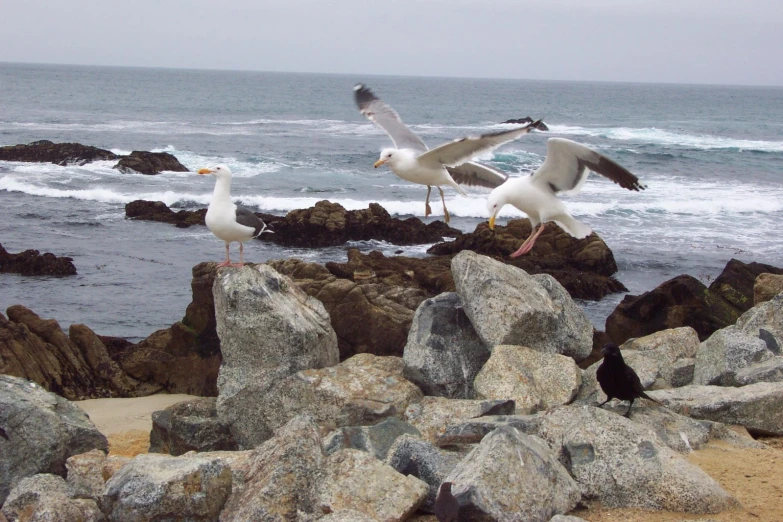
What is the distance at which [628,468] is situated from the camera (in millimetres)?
4824

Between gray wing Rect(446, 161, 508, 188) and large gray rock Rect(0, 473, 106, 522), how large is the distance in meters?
6.14

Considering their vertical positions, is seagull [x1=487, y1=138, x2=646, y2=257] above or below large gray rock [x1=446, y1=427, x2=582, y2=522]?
above

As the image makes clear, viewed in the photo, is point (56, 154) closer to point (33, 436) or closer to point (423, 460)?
point (33, 436)

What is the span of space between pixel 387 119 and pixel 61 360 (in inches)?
193

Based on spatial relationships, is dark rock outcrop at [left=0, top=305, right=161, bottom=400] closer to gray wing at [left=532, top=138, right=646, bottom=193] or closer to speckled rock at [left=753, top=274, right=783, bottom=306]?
gray wing at [left=532, top=138, right=646, bottom=193]

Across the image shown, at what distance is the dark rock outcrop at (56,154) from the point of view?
32969 millimetres

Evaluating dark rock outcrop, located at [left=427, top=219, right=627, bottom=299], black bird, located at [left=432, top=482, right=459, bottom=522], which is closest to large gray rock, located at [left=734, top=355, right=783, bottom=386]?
black bird, located at [left=432, top=482, right=459, bottom=522]

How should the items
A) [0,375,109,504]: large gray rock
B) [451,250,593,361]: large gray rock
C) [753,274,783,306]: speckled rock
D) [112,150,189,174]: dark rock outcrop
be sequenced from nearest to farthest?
[0,375,109,504]: large gray rock, [451,250,593,361]: large gray rock, [753,274,783,306]: speckled rock, [112,150,189,174]: dark rock outcrop

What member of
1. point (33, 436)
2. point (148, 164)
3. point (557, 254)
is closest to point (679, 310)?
point (557, 254)

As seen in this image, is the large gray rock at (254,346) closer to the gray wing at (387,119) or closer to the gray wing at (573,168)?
the gray wing at (573,168)

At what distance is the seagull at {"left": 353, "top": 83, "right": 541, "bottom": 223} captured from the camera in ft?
29.1

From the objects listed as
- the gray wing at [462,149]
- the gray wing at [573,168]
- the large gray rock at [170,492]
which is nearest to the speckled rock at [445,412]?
the large gray rock at [170,492]

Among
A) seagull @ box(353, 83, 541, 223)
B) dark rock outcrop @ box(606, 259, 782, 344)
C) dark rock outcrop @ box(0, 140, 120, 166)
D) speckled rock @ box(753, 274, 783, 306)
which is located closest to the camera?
seagull @ box(353, 83, 541, 223)

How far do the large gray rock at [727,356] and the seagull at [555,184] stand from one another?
5.06 feet
